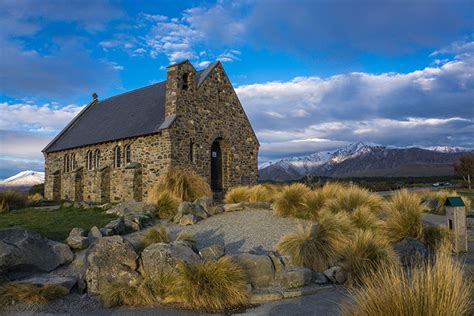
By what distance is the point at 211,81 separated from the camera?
69.3ft

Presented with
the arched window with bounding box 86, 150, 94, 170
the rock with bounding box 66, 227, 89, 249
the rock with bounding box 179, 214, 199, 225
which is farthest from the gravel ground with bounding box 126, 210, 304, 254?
the arched window with bounding box 86, 150, 94, 170

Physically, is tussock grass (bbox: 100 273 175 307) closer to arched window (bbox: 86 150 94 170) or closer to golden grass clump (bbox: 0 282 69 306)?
golden grass clump (bbox: 0 282 69 306)

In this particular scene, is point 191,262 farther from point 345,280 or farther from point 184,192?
point 184,192

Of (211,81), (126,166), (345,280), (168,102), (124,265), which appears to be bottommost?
(345,280)

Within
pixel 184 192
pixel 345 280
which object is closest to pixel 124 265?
pixel 345 280

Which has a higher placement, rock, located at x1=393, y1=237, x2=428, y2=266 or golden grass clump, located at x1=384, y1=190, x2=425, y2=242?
golden grass clump, located at x1=384, y1=190, x2=425, y2=242

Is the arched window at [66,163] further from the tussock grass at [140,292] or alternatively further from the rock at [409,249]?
the rock at [409,249]

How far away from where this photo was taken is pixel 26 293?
20.2 ft

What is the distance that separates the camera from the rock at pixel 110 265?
6718mm

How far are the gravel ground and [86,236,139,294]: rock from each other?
162 centimetres

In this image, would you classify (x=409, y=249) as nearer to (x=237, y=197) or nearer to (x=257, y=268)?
(x=257, y=268)

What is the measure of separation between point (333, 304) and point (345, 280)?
4.74 feet

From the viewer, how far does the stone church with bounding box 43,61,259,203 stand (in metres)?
19.2

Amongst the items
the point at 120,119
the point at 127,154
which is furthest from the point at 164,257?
the point at 120,119
